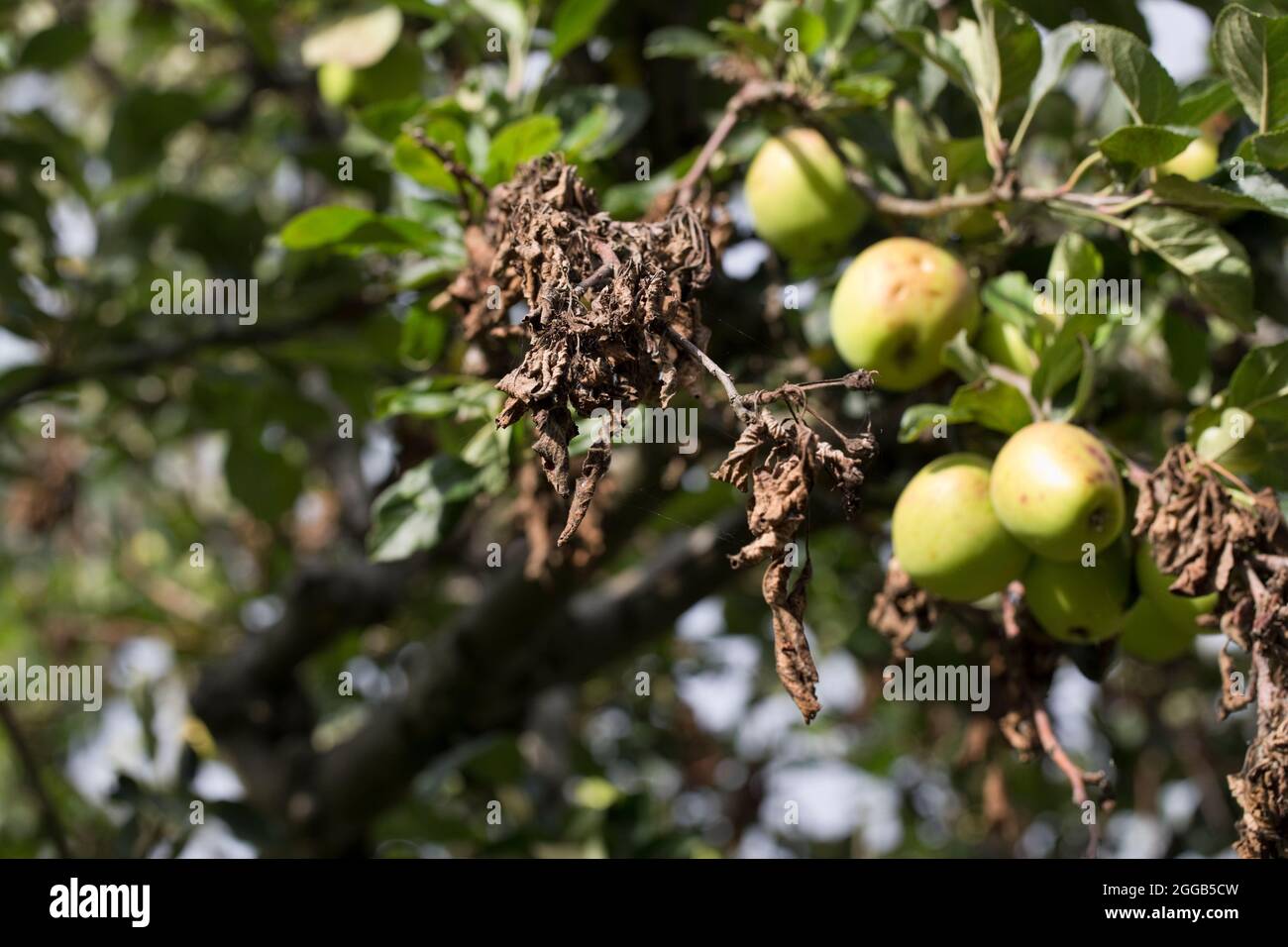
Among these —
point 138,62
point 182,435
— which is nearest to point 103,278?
point 182,435

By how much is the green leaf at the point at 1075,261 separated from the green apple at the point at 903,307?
3.9 inches

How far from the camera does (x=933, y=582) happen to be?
1.36m

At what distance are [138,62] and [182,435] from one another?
1.15 m

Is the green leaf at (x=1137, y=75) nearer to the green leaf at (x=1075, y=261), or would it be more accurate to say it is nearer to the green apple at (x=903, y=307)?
the green leaf at (x=1075, y=261)

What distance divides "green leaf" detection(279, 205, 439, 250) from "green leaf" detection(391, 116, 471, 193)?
60 millimetres

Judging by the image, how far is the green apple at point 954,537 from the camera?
1.32 meters

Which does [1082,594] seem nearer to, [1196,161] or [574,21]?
[1196,161]

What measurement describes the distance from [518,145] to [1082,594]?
0.80 m

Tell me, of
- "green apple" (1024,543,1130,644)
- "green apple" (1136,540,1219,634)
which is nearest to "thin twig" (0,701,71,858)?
"green apple" (1024,543,1130,644)

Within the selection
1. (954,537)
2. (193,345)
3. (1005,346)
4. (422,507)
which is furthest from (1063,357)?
(193,345)

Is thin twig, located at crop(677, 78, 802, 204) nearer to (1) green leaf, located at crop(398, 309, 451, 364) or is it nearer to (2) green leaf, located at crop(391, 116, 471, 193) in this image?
(2) green leaf, located at crop(391, 116, 471, 193)

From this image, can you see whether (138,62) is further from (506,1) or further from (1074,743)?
(1074,743)

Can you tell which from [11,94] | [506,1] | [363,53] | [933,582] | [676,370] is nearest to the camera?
[676,370]

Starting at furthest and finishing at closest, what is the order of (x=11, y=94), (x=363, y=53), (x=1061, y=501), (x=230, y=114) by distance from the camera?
(x=11, y=94) < (x=230, y=114) < (x=363, y=53) < (x=1061, y=501)
